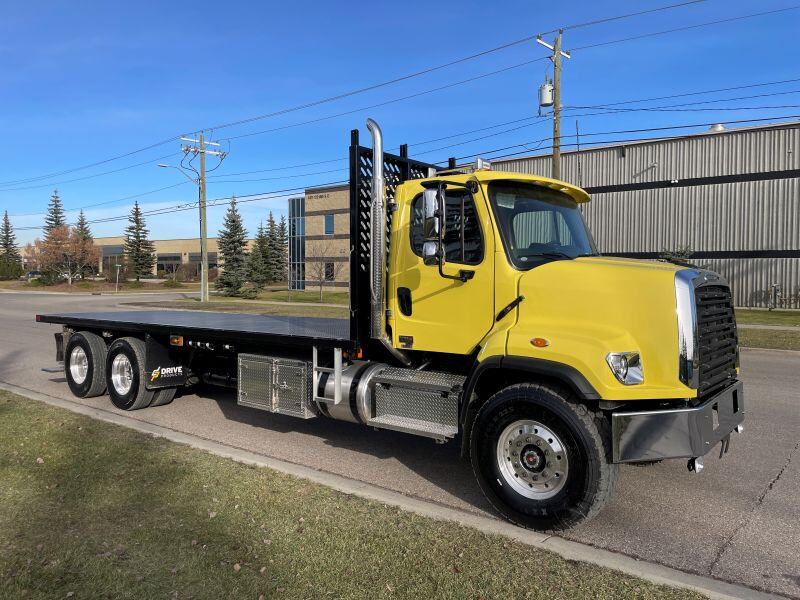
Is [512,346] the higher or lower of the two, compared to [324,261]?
lower

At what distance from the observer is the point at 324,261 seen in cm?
5047

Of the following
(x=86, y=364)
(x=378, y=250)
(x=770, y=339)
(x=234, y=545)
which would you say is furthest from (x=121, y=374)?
(x=770, y=339)

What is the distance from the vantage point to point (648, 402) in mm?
4211

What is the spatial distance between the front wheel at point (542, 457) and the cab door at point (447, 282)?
772mm

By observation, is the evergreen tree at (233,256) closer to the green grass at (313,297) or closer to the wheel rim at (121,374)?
the green grass at (313,297)

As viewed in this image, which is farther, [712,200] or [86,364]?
[712,200]

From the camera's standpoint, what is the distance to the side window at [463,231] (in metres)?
4.98

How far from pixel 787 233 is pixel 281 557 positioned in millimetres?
30358

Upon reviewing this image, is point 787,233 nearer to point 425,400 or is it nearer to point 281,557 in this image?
point 425,400

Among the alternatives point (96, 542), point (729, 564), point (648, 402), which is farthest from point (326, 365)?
point (729, 564)

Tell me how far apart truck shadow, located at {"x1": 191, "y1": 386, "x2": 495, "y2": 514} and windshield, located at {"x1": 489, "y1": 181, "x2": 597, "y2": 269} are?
2.00 m

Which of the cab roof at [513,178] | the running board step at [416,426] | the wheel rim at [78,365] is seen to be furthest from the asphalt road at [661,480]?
the cab roof at [513,178]

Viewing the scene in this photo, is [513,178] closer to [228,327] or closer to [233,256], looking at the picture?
[228,327]

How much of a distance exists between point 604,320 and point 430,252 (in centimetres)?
146
